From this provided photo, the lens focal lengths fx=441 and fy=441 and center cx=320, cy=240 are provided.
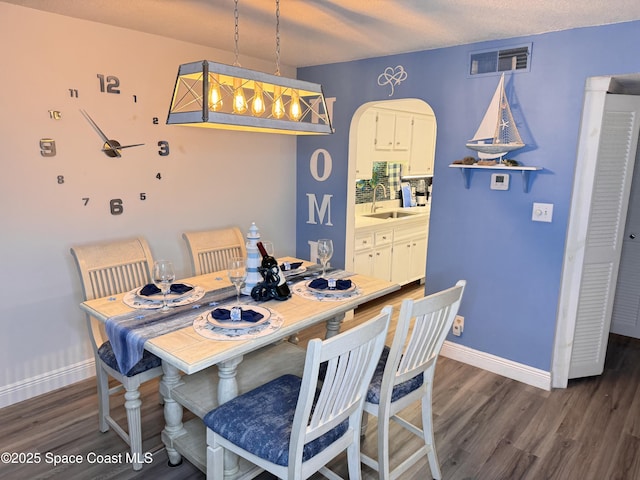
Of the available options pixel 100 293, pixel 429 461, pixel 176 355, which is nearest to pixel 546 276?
pixel 429 461

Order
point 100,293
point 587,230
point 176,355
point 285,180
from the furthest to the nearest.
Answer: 1. point 285,180
2. point 587,230
3. point 100,293
4. point 176,355

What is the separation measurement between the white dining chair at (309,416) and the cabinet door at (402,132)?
12.8 ft

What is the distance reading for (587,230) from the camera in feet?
9.85

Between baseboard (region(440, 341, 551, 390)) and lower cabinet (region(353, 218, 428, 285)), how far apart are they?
4.23 ft

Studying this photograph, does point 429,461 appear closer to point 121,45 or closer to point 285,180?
point 285,180

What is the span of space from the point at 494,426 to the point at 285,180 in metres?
2.75

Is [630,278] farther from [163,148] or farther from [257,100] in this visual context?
[163,148]

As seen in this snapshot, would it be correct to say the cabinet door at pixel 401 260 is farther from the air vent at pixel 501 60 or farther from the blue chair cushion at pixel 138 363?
the blue chair cushion at pixel 138 363

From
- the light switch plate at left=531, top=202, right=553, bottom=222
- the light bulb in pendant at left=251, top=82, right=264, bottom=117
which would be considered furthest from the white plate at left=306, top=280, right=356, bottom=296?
the light switch plate at left=531, top=202, right=553, bottom=222

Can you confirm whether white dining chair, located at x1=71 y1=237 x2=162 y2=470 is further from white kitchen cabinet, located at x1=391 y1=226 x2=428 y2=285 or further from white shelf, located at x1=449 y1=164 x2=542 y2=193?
white kitchen cabinet, located at x1=391 y1=226 x2=428 y2=285

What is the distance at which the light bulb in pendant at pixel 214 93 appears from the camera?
2002 millimetres

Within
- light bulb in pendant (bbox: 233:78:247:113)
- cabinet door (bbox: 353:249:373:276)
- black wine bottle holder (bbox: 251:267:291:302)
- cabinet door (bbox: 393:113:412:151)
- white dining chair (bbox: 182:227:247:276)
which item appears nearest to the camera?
light bulb in pendant (bbox: 233:78:247:113)

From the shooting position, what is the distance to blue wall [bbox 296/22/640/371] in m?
2.82

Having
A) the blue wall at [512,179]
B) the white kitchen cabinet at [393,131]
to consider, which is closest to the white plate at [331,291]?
the blue wall at [512,179]
